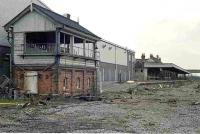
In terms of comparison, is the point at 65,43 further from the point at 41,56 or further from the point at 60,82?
the point at 60,82

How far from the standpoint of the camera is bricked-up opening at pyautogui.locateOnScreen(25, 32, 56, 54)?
122 ft

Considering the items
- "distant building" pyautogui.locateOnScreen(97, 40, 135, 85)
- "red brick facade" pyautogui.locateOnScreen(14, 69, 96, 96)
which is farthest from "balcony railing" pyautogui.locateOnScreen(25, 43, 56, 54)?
"distant building" pyautogui.locateOnScreen(97, 40, 135, 85)

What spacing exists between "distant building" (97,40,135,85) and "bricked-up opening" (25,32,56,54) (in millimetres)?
18500

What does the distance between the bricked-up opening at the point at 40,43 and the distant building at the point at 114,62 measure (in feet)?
60.7

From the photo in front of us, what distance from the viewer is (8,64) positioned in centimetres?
3922

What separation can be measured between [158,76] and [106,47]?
98.9 ft

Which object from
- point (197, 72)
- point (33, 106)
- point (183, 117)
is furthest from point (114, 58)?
point (197, 72)

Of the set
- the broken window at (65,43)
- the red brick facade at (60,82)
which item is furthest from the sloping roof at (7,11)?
the broken window at (65,43)

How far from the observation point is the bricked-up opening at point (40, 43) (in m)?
37.1

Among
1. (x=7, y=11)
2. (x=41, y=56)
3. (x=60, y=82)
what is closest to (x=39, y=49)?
(x=41, y=56)

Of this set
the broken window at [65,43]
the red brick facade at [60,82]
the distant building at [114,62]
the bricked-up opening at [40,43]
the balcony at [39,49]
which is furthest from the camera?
the distant building at [114,62]

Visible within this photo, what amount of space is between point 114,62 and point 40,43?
106 ft

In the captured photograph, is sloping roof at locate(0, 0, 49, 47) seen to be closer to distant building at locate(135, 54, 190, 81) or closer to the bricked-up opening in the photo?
the bricked-up opening

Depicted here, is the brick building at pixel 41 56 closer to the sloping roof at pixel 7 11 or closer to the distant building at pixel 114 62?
the sloping roof at pixel 7 11
